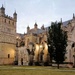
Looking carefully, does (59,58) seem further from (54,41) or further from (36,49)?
(36,49)

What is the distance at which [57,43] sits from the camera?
50.2m

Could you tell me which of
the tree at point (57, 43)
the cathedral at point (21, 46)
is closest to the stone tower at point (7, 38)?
the cathedral at point (21, 46)

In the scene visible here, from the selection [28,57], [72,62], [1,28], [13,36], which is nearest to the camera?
[72,62]

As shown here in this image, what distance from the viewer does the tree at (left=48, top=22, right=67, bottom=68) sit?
1966 inches

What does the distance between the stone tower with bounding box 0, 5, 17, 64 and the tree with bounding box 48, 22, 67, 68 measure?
3871 cm

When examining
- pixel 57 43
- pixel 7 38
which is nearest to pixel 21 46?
pixel 7 38

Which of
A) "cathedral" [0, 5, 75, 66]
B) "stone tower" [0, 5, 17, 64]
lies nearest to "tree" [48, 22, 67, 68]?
"cathedral" [0, 5, 75, 66]

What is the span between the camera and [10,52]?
88938 mm

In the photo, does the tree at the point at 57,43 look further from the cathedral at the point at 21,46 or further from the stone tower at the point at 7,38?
the stone tower at the point at 7,38

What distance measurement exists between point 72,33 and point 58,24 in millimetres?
18742

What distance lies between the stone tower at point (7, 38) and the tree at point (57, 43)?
38707mm

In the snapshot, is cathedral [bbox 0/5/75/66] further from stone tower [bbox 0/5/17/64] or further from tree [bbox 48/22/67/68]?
tree [bbox 48/22/67/68]

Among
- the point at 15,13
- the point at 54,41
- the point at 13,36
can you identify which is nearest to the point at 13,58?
the point at 13,36

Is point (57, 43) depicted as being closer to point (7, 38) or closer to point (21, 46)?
point (21, 46)
